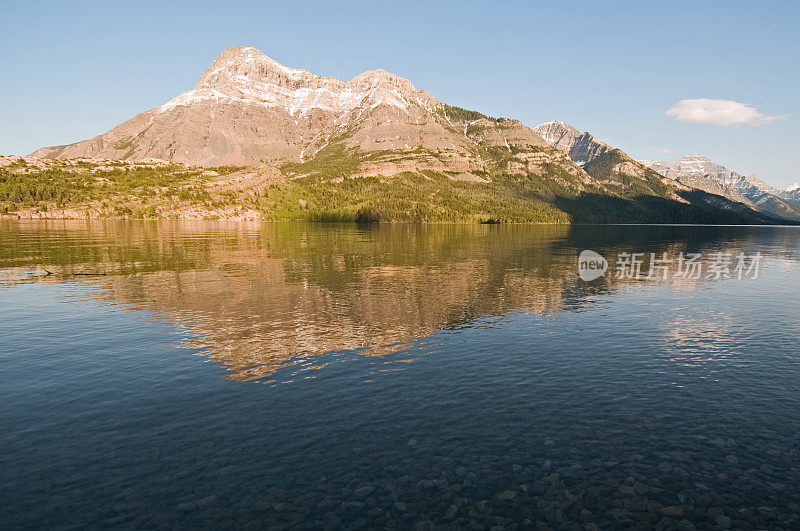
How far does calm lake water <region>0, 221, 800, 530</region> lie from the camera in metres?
17.1

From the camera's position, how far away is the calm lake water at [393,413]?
17109 mm

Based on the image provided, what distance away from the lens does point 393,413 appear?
81.0ft

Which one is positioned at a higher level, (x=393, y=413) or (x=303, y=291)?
(x=303, y=291)

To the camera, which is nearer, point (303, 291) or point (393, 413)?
point (393, 413)

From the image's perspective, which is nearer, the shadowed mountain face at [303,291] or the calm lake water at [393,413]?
the calm lake water at [393,413]

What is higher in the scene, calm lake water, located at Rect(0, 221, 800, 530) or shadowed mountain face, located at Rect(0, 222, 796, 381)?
shadowed mountain face, located at Rect(0, 222, 796, 381)

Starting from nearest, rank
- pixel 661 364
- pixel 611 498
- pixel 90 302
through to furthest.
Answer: pixel 611 498 → pixel 661 364 → pixel 90 302

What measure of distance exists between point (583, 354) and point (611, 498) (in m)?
19.1

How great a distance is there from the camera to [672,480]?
1888cm

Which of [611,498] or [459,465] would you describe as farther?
[459,465]

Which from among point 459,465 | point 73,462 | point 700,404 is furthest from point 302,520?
point 700,404

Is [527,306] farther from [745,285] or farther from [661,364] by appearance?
[745,285]

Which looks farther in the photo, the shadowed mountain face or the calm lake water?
the shadowed mountain face

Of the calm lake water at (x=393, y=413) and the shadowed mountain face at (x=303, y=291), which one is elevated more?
the shadowed mountain face at (x=303, y=291)
